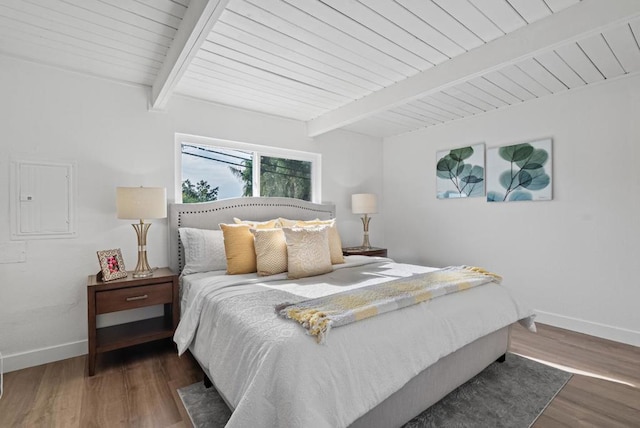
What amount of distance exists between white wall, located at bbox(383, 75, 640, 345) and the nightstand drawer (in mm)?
3327


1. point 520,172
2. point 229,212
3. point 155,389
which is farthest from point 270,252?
point 520,172

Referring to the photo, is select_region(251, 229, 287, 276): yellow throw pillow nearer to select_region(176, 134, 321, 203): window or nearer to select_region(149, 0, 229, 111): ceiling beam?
select_region(176, 134, 321, 203): window

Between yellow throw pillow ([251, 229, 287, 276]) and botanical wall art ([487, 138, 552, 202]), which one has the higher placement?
botanical wall art ([487, 138, 552, 202])

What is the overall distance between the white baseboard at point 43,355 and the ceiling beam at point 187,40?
217cm

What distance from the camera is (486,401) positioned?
1.96 m

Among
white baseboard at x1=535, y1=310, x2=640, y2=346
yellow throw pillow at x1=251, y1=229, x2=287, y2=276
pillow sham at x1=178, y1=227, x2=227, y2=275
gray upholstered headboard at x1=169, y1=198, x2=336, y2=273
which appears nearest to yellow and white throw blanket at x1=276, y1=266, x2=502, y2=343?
yellow throw pillow at x1=251, y1=229, x2=287, y2=276

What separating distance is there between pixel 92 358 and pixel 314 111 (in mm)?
3030

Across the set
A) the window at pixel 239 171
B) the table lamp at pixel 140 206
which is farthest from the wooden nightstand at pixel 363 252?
the table lamp at pixel 140 206

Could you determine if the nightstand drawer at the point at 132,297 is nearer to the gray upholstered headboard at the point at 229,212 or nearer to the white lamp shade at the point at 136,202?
the gray upholstered headboard at the point at 229,212

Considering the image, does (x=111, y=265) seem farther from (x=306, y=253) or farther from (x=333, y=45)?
(x=333, y=45)

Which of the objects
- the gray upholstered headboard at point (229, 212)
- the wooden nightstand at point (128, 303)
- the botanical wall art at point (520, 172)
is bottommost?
the wooden nightstand at point (128, 303)

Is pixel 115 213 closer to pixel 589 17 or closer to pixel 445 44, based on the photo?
pixel 445 44

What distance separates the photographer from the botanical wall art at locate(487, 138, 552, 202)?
3.27 meters

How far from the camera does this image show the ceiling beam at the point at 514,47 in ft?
5.71
